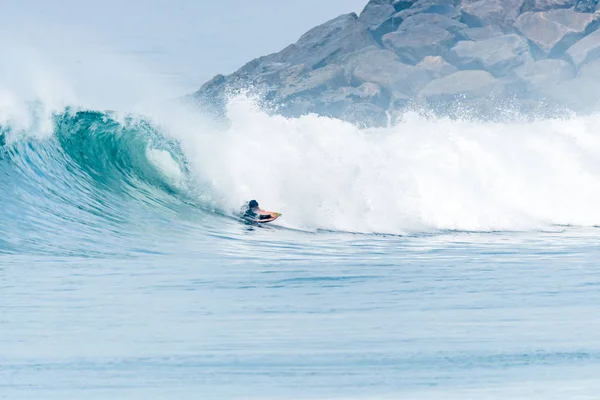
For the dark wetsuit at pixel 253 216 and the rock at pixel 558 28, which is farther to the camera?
the rock at pixel 558 28

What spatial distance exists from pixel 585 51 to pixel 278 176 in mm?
70994

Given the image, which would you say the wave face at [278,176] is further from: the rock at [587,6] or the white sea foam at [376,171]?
the rock at [587,6]

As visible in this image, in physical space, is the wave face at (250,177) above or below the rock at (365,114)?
below

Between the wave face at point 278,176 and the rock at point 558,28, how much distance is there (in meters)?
66.5

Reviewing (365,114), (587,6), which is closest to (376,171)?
(365,114)

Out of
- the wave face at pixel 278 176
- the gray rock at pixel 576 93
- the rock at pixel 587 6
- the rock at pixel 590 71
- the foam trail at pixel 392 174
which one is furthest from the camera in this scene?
the rock at pixel 587 6

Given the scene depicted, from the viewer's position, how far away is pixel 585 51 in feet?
274

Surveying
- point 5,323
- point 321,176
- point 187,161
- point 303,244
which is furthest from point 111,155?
point 5,323

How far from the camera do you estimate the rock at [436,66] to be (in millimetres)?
84875

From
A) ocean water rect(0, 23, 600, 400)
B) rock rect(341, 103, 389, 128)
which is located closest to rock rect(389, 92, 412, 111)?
rock rect(341, 103, 389, 128)

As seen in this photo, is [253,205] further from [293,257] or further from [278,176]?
[293,257]

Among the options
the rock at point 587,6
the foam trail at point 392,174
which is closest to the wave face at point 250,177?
the foam trail at point 392,174

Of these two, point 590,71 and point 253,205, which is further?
point 590,71

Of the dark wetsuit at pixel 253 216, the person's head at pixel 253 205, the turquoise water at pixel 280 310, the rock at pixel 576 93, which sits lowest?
the turquoise water at pixel 280 310
